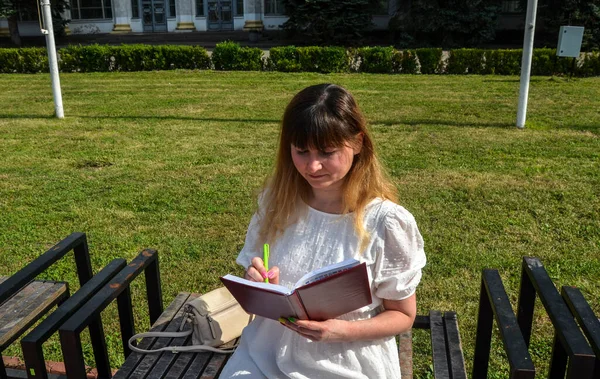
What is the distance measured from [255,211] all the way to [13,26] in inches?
1087

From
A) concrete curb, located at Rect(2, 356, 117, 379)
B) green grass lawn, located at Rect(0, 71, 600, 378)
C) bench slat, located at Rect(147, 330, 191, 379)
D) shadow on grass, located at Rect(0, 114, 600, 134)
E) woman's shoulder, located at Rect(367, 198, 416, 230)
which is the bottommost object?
concrete curb, located at Rect(2, 356, 117, 379)

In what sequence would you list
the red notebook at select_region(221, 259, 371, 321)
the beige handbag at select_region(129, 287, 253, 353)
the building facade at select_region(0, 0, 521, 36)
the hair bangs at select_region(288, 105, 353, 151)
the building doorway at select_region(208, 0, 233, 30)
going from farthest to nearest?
the building doorway at select_region(208, 0, 233, 30) < the building facade at select_region(0, 0, 521, 36) < the beige handbag at select_region(129, 287, 253, 353) < the hair bangs at select_region(288, 105, 353, 151) < the red notebook at select_region(221, 259, 371, 321)

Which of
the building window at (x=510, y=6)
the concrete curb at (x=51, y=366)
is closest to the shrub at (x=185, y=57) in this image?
the concrete curb at (x=51, y=366)

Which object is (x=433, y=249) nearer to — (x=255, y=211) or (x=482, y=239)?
(x=482, y=239)

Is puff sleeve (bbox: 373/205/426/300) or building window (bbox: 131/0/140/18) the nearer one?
puff sleeve (bbox: 373/205/426/300)

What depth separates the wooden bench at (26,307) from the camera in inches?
105

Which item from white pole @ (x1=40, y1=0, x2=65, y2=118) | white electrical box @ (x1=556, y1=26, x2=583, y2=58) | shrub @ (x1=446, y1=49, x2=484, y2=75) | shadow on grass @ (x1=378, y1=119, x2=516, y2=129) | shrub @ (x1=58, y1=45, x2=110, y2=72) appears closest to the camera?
shadow on grass @ (x1=378, y1=119, x2=516, y2=129)

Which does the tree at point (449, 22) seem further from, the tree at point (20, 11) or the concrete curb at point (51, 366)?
the concrete curb at point (51, 366)

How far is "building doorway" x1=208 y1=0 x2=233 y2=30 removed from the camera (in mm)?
29359

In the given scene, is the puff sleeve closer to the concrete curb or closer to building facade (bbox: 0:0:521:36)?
the concrete curb

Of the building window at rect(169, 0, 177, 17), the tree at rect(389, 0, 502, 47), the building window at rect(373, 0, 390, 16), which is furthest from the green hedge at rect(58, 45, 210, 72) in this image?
the building window at rect(169, 0, 177, 17)

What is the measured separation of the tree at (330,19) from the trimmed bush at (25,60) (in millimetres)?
10067

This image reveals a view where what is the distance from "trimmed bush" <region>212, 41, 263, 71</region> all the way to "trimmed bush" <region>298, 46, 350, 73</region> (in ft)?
4.10

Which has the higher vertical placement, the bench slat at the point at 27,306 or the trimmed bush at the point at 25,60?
the trimmed bush at the point at 25,60
